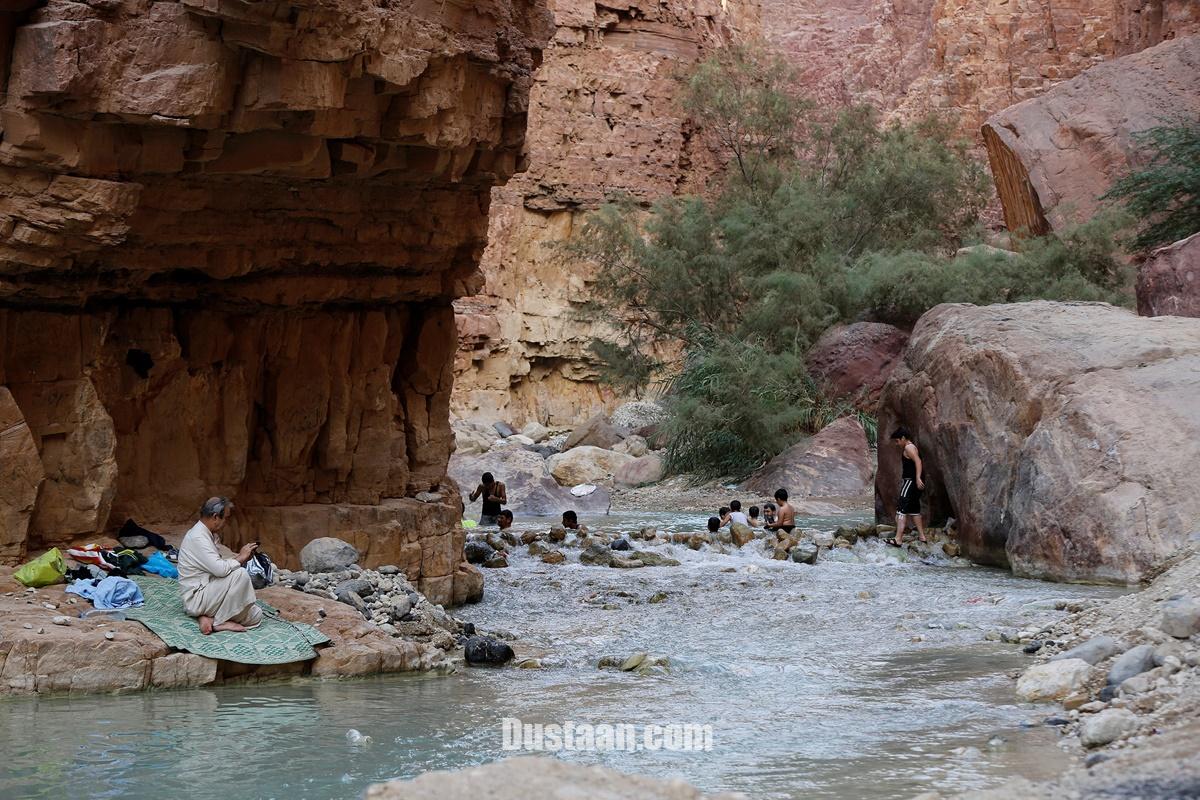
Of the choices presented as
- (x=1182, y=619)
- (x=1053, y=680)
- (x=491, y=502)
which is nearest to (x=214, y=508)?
(x=1053, y=680)

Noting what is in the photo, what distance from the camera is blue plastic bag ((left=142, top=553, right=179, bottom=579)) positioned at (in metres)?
8.58

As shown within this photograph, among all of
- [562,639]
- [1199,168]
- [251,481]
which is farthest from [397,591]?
[1199,168]

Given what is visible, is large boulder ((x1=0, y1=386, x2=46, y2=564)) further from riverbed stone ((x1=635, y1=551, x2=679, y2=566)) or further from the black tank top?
the black tank top

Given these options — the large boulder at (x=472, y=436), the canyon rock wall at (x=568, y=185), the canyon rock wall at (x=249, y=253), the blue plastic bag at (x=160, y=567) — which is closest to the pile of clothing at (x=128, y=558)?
the blue plastic bag at (x=160, y=567)

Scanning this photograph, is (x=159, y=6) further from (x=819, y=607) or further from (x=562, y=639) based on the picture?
(x=819, y=607)

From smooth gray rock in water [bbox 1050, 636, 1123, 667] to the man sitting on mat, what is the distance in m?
4.65

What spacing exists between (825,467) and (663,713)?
1470cm

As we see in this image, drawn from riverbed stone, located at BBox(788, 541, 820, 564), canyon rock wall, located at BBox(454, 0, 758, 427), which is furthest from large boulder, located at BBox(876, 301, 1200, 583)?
canyon rock wall, located at BBox(454, 0, 758, 427)

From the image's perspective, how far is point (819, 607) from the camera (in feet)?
35.0

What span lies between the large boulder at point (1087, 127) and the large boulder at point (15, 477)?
2246 centimetres

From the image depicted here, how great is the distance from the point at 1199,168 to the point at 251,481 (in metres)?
18.4

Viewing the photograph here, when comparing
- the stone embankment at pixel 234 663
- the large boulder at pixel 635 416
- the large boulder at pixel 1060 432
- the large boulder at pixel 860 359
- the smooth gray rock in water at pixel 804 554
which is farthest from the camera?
the large boulder at pixel 635 416

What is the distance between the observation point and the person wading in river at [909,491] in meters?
14.0

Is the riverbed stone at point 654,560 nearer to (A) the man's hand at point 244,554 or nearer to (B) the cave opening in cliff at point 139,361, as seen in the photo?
(B) the cave opening in cliff at point 139,361
